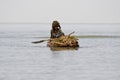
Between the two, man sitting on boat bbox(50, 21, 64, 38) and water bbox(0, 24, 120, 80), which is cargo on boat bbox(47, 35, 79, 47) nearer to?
man sitting on boat bbox(50, 21, 64, 38)

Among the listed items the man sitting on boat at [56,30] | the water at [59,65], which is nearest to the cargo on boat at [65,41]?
the man sitting on boat at [56,30]

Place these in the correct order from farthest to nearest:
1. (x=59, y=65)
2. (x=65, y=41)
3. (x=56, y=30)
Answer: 1. (x=56, y=30)
2. (x=65, y=41)
3. (x=59, y=65)

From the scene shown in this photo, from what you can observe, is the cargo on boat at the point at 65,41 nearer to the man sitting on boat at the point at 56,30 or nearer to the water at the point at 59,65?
the man sitting on boat at the point at 56,30

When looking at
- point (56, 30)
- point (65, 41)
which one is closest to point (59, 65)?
point (65, 41)

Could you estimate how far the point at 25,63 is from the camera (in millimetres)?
42219

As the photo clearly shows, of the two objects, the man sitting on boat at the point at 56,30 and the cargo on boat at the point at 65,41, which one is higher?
the man sitting on boat at the point at 56,30

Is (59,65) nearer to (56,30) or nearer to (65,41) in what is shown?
(65,41)

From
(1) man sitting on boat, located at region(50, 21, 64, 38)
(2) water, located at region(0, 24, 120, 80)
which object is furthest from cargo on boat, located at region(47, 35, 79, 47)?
(2) water, located at region(0, 24, 120, 80)

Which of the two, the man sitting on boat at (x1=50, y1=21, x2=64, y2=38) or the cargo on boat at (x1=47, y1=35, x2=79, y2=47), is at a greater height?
the man sitting on boat at (x1=50, y1=21, x2=64, y2=38)

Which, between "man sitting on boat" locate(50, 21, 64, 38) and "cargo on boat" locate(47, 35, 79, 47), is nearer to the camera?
"cargo on boat" locate(47, 35, 79, 47)

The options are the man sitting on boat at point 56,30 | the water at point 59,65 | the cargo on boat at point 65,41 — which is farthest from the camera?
the man sitting on boat at point 56,30

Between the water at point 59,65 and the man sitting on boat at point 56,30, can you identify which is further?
the man sitting on boat at point 56,30

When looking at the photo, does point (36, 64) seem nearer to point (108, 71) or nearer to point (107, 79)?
point (108, 71)

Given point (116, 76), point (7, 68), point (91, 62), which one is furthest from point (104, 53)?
point (116, 76)
